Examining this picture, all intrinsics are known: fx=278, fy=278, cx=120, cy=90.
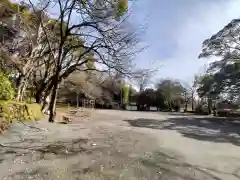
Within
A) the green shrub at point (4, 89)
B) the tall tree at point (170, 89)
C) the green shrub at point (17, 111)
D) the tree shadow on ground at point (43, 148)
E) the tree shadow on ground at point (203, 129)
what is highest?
the tall tree at point (170, 89)

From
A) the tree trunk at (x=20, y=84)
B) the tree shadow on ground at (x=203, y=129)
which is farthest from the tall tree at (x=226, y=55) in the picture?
the tree trunk at (x=20, y=84)

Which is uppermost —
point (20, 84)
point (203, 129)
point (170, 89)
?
point (170, 89)

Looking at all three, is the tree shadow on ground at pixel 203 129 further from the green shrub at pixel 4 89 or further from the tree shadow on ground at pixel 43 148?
the green shrub at pixel 4 89

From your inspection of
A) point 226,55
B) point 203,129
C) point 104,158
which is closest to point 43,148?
point 104,158

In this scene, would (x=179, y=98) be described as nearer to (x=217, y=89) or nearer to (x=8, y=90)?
(x=217, y=89)

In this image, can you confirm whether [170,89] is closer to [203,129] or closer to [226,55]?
[226,55]

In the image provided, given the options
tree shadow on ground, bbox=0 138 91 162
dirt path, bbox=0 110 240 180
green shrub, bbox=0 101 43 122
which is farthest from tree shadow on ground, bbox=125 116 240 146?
green shrub, bbox=0 101 43 122

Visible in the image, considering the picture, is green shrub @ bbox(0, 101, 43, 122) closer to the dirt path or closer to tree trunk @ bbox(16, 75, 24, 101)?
the dirt path

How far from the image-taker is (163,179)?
568 centimetres

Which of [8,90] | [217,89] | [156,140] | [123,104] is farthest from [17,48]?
[123,104]

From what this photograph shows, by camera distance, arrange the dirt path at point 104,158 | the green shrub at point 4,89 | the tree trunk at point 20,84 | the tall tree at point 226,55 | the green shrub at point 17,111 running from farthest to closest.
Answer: the tall tree at point 226,55 → the tree trunk at point 20,84 → the green shrub at point 4,89 → the green shrub at point 17,111 → the dirt path at point 104,158

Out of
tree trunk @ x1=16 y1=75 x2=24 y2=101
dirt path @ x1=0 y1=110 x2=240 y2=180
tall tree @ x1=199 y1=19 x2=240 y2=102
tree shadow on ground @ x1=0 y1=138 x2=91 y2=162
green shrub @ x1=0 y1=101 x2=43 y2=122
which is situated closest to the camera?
dirt path @ x1=0 y1=110 x2=240 y2=180

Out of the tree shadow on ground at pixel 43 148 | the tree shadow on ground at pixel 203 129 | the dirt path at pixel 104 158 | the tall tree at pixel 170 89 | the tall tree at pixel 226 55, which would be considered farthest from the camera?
the tall tree at pixel 170 89

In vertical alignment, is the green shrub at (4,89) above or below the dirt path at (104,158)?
above
